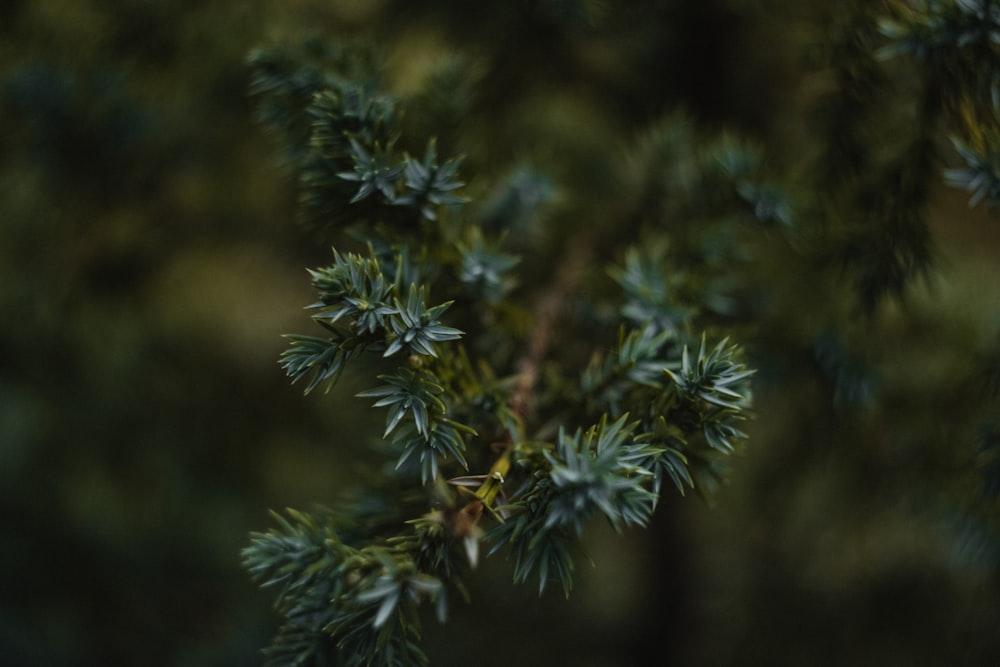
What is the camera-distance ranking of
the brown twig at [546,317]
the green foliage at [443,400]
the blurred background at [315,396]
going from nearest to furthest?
the green foliage at [443,400]
the brown twig at [546,317]
the blurred background at [315,396]

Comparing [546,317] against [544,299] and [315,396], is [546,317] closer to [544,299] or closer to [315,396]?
[544,299]

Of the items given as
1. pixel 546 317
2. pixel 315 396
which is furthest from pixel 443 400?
pixel 315 396

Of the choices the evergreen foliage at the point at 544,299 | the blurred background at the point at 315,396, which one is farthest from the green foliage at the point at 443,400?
the blurred background at the point at 315,396

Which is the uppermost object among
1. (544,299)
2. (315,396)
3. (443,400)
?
(443,400)

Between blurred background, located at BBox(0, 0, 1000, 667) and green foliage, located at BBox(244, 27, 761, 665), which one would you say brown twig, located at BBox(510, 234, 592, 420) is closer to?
green foliage, located at BBox(244, 27, 761, 665)

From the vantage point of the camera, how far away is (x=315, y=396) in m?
1.30

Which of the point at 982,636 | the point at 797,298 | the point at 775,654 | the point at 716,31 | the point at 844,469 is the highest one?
the point at 716,31

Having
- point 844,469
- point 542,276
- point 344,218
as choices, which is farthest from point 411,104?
point 844,469

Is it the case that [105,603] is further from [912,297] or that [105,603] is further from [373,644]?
[912,297]

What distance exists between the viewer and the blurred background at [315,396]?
838mm

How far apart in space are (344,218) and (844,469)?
28.2 inches

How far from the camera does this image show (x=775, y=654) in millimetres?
1020

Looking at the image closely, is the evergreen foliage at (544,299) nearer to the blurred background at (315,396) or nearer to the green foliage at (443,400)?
the green foliage at (443,400)

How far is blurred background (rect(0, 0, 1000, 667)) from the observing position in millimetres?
838
